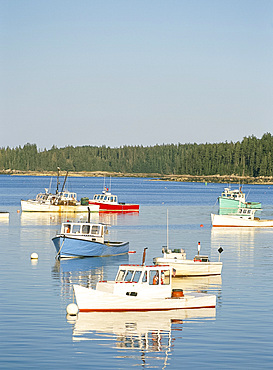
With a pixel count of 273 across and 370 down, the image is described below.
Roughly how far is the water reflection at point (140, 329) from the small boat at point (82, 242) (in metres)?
21.8

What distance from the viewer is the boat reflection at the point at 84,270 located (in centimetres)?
4847

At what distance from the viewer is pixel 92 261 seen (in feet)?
195

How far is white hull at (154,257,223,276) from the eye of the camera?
5138 centimetres

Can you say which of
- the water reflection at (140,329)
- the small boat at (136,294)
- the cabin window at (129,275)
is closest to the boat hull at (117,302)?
the small boat at (136,294)

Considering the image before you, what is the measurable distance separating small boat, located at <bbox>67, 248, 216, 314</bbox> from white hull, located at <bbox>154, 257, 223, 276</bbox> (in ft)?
38.8

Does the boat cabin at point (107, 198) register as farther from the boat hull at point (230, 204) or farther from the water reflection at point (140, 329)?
the water reflection at point (140, 329)

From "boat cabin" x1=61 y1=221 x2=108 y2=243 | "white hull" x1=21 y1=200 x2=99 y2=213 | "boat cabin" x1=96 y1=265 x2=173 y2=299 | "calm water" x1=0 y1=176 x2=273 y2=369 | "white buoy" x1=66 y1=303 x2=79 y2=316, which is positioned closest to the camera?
"calm water" x1=0 y1=176 x2=273 y2=369

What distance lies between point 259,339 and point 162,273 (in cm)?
702

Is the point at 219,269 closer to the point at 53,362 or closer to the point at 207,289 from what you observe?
the point at 207,289

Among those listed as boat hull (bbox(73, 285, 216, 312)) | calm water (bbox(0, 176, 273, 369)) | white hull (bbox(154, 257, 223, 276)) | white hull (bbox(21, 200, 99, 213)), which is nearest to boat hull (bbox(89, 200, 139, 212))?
white hull (bbox(21, 200, 99, 213))

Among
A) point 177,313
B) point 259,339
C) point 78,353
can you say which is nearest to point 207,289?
point 177,313

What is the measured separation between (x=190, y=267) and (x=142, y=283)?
13.9m

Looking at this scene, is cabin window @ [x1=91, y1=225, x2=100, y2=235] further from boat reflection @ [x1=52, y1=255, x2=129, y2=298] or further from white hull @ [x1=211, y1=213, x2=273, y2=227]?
white hull @ [x1=211, y1=213, x2=273, y2=227]

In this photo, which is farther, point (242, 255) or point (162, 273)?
point (242, 255)
